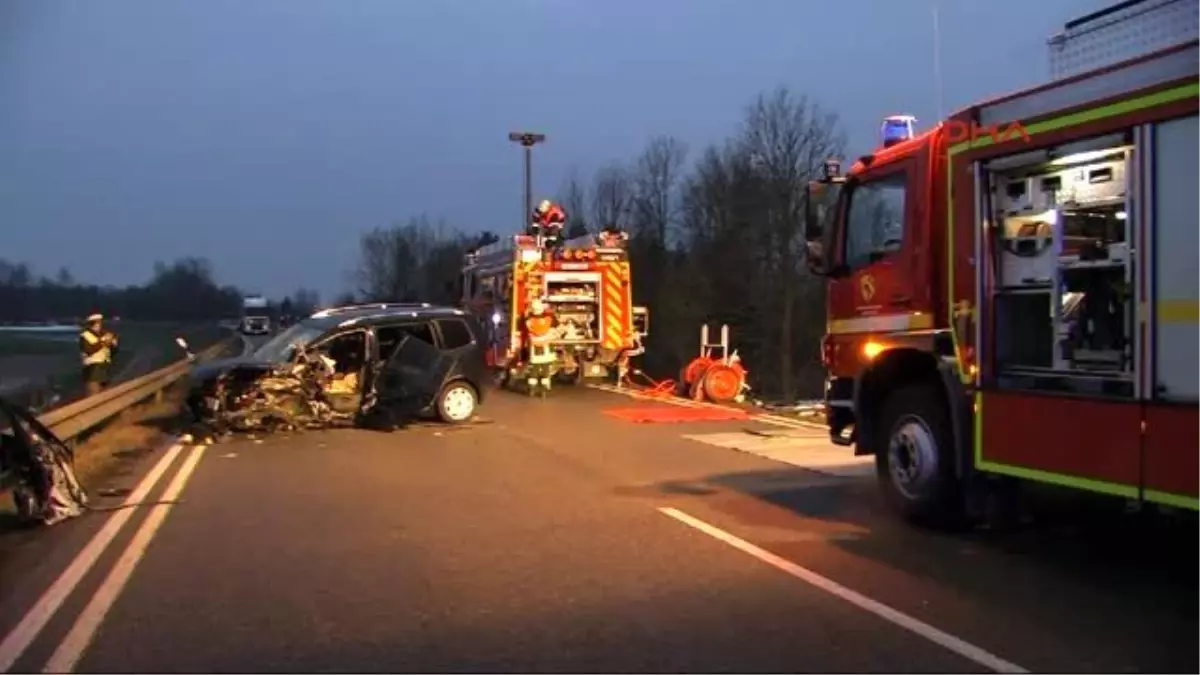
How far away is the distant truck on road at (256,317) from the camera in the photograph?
240 feet

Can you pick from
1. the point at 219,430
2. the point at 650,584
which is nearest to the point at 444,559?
the point at 650,584

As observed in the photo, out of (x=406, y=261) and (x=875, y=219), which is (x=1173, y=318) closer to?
(x=875, y=219)

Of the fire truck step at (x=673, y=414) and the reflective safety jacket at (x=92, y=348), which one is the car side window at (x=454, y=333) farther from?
the reflective safety jacket at (x=92, y=348)

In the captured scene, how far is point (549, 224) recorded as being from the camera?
85.0 feet

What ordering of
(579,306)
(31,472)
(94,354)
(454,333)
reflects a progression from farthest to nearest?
(579,306)
(94,354)
(454,333)
(31,472)

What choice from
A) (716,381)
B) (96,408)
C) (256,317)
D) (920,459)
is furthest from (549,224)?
(256,317)

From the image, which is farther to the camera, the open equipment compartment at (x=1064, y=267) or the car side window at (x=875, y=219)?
the car side window at (x=875, y=219)

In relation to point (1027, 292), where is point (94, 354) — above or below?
below

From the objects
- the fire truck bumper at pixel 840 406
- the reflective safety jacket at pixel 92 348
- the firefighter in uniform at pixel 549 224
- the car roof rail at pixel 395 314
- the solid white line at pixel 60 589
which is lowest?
the solid white line at pixel 60 589

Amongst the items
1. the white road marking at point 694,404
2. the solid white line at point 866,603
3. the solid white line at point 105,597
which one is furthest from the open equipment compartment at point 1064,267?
the white road marking at point 694,404

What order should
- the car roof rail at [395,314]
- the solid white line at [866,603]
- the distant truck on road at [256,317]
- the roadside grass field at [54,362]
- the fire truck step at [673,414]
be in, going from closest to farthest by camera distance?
the solid white line at [866,603], the car roof rail at [395,314], the fire truck step at [673,414], the roadside grass field at [54,362], the distant truck on road at [256,317]

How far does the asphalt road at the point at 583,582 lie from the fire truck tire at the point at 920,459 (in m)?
0.20

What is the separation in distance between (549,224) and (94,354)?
33.1ft

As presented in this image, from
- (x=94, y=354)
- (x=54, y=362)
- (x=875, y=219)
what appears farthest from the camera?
(x=54, y=362)
